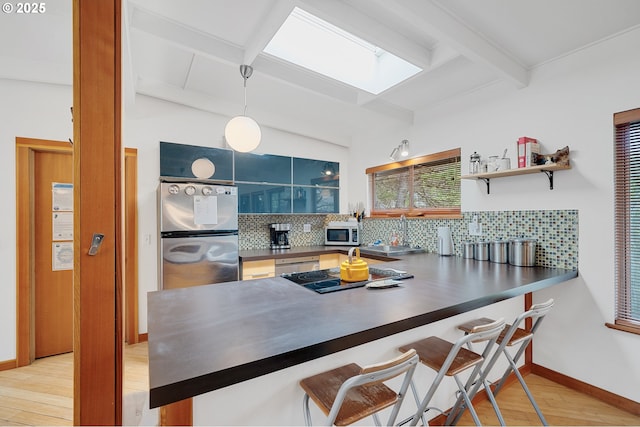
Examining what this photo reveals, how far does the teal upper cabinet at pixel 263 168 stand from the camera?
327 cm

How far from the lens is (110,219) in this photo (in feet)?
2.95

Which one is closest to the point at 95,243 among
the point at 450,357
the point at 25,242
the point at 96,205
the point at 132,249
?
the point at 96,205

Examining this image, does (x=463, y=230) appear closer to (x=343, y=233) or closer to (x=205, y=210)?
(x=343, y=233)

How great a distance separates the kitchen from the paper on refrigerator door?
0.70 metres

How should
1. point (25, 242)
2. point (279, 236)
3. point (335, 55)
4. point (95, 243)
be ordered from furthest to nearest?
point (279, 236) < point (335, 55) < point (25, 242) < point (95, 243)

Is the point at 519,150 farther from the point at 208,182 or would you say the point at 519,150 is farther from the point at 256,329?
Answer: the point at 208,182

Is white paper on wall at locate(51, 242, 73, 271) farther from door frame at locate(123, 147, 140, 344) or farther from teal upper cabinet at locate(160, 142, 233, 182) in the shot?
teal upper cabinet at locate(160, 142, 233, 182)

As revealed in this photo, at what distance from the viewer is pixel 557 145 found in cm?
220

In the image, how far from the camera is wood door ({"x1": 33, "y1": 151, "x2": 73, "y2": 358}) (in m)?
2.54

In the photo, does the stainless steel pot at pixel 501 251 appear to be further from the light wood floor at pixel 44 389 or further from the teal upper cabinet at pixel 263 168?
the light wood floor at pixel 44 389

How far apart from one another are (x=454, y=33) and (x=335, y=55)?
42.1 inches

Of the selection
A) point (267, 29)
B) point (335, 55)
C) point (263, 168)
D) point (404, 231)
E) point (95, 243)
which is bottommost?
point (404, 231)

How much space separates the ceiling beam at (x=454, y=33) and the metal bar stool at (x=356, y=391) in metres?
1.81

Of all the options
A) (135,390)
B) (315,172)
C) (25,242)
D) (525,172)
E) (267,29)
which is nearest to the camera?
(267,29)
